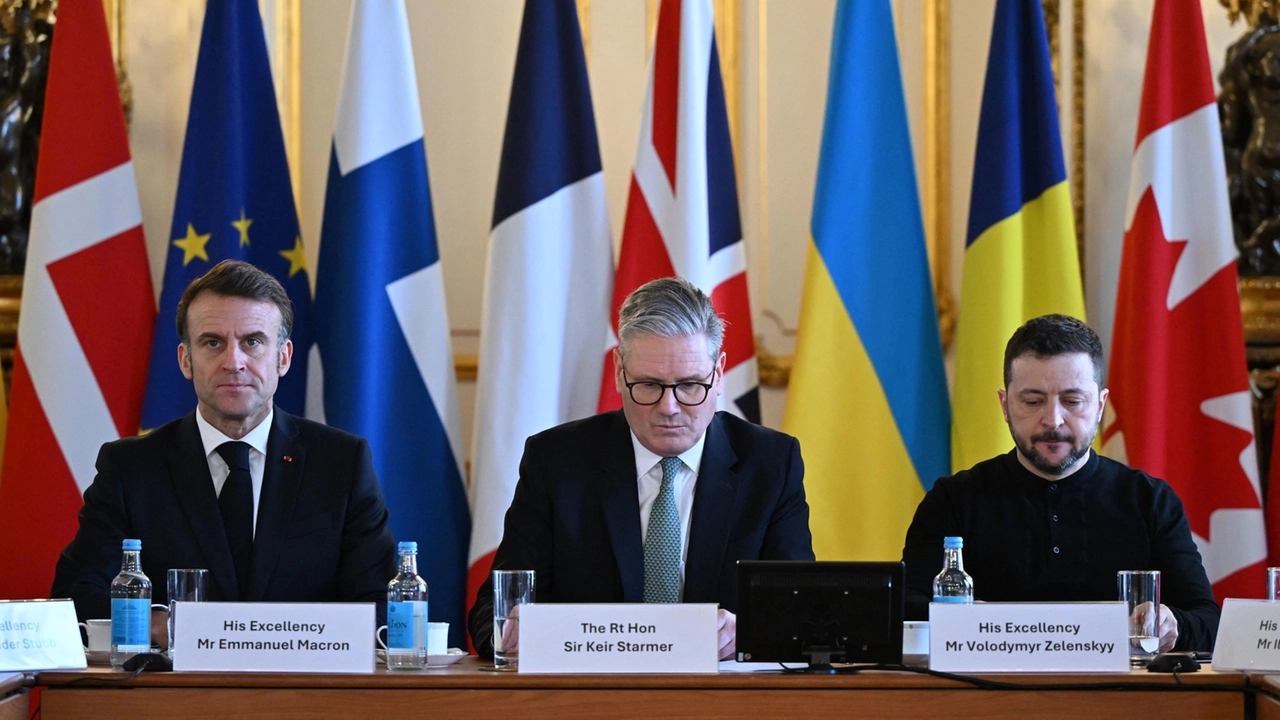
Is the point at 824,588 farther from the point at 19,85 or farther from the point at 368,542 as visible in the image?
the point at 19,85

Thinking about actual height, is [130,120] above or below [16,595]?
above

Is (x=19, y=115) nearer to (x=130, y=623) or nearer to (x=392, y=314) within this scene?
(x=392, y=314)

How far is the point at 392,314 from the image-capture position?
13.4 feet

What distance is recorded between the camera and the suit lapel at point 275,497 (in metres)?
2.80

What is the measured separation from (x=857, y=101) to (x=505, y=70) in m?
1.18

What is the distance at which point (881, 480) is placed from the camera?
4.03 meters

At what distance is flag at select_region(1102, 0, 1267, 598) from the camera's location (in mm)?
3934

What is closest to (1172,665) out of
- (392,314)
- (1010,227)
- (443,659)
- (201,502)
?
(443,659)

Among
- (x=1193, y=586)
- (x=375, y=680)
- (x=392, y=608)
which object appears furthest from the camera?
(x=1193, y=586)

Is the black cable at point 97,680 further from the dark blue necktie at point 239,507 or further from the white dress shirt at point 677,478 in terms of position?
the white dress shirt at point 677,478

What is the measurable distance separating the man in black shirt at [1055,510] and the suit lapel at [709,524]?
1.32 ft

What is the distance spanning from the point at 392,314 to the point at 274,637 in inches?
79.3

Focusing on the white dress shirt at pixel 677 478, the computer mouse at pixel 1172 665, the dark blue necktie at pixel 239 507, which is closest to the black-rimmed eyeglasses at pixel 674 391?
the white dress shirt at pixel 677 478

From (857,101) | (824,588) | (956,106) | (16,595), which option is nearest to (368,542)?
(824,588)
